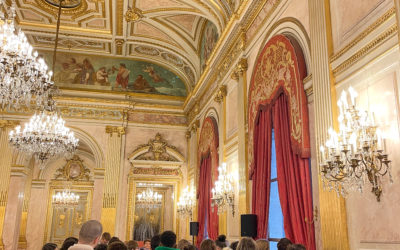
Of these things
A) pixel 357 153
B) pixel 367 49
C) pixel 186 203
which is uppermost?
pixel 367 49

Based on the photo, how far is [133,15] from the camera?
38.4 ft

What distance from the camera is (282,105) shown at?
6.29m

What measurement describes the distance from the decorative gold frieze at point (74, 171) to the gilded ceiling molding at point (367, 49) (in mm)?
14265

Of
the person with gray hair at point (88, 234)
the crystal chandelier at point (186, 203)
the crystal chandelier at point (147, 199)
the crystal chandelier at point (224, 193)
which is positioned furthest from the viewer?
the crystal chandelier at point (147, 199)

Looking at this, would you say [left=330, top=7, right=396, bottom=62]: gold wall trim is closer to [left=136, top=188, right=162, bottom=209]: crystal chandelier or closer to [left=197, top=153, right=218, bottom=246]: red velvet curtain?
[left=197, top=153, right=218, bottom=246]: red velvet curtain

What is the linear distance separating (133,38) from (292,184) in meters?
9.26

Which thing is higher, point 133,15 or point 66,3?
point 66,3

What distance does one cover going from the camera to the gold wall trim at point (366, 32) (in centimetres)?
395

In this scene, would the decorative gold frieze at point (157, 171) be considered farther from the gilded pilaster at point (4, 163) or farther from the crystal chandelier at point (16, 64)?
the crystal chandelier at point (16, 64)

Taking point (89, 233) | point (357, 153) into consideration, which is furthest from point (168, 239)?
point (357, 153)

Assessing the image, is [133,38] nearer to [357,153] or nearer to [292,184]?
[292,184]

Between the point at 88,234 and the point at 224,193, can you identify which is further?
the point at 224,193

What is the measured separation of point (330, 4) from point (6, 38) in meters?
5.09

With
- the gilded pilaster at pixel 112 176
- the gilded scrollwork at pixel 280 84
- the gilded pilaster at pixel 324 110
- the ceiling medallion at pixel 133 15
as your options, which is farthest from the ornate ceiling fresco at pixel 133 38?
the gilded pilaster at pixel 324 110
